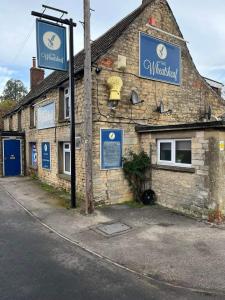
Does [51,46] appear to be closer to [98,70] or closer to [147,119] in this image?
[98,70]

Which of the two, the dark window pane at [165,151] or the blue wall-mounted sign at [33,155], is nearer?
the dark window pane at [165,151]

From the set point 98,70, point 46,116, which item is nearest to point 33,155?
point 46,116

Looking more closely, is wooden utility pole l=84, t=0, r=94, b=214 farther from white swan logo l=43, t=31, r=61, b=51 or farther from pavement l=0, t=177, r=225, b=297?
white swan logo l=43, t=31, r=61, b=51

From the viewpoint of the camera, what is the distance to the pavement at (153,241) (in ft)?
14.5

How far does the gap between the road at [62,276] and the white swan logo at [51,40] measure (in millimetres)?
6000

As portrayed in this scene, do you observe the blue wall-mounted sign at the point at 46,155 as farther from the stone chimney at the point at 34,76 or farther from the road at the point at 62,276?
the stone chimney at the point at 34,76

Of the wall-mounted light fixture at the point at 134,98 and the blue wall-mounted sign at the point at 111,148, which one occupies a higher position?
the wall-mounted light fixture at the point at 134,98

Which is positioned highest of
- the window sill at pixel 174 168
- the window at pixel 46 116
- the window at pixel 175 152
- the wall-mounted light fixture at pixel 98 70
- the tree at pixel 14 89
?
the tree at pixel 14 89

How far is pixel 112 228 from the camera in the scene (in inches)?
267

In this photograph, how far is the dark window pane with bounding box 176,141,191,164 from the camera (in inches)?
320

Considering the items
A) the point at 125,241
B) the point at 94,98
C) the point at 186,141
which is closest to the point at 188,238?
the point at 125,241

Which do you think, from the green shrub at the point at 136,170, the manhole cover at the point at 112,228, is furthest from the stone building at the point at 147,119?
the manhole cover at the point at 112,228

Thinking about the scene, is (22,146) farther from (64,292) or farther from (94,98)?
(64,292)

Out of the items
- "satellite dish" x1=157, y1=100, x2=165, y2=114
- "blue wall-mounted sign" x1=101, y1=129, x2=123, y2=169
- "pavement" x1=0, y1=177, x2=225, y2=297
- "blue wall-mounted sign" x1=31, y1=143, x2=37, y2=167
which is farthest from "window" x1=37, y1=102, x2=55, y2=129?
"satellite dish" x1=157, y1=100, x2=165, y2=114
